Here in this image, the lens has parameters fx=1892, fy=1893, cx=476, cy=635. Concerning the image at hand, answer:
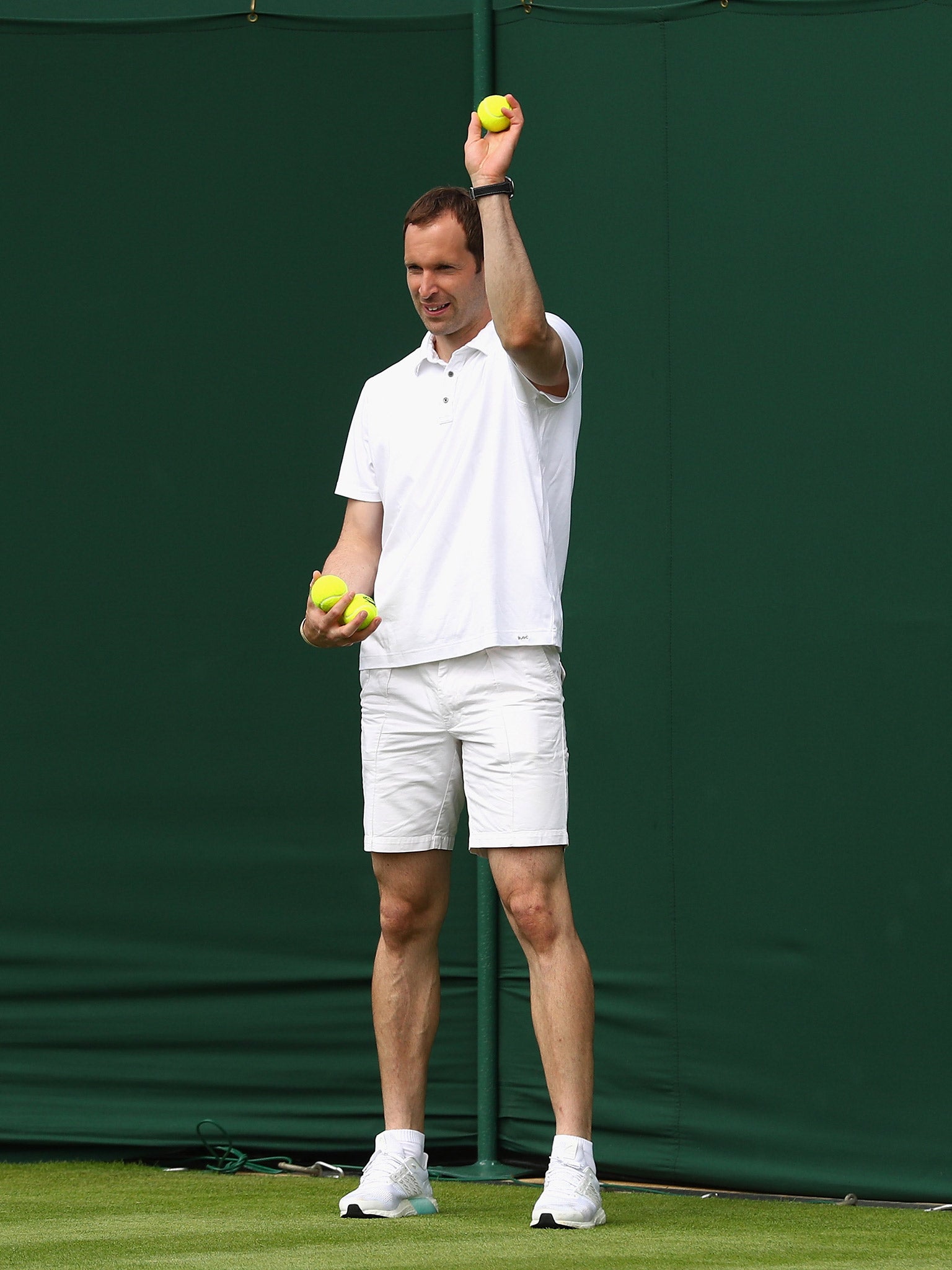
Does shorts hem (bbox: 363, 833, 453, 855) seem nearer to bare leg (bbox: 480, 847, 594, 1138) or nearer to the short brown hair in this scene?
bare leg (bbox: 480, 847, 594, 1138)

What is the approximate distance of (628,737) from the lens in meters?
3.76

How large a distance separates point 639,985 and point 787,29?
188cm

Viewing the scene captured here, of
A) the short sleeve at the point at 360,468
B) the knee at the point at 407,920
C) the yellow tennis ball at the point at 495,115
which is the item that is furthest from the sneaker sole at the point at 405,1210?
the yellow tennis ball at the point at 495,115

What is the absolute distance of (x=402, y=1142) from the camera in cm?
310

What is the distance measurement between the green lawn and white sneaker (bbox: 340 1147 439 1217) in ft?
0.14

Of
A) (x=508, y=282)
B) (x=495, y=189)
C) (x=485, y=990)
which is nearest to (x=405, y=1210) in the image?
(x=485, y=990)

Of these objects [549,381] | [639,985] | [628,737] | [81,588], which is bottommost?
[639,985]

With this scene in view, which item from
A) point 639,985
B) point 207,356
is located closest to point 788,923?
point 639,985

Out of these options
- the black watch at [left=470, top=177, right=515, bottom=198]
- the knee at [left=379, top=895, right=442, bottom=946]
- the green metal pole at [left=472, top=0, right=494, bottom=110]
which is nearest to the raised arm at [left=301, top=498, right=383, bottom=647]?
the knee at [left=379, top=895, right=442, bottom=946]

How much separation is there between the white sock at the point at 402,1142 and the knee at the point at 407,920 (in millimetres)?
306

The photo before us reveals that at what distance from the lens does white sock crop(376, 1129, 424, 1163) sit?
309 cm

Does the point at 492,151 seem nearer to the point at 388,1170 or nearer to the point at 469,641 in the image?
the point at 469,641

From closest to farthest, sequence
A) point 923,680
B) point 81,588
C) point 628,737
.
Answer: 1. point 923,680
2. point 628,737
3. point 81,588

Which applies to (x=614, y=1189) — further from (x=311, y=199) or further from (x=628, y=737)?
(x=311, y=199)
